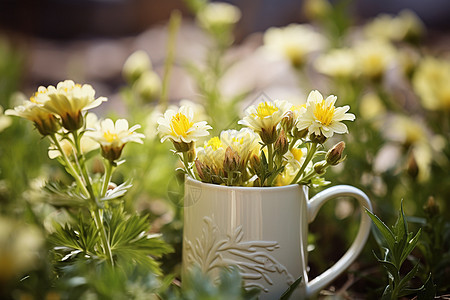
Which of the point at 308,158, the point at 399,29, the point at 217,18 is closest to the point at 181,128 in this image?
the point at 308,158

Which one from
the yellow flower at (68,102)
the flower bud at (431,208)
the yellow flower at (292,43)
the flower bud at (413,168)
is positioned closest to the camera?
the yellow flower at (68,102)

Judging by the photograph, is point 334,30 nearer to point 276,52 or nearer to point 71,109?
point 276,52

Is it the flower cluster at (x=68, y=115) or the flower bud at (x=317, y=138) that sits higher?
the flower cluster at (x=68, y=115)

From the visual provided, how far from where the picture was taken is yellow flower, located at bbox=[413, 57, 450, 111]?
73 cm

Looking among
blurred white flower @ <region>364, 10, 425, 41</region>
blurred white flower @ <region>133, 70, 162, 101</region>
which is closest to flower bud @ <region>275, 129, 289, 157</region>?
blurred white flower @ <region>133, 70, 162, 101</region>

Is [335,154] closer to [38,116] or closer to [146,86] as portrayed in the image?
[38,116]

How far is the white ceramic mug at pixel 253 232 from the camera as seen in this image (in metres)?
0.39

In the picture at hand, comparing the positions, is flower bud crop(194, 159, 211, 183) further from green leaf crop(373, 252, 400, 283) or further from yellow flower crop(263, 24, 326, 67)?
yellow flower crop(263, 24, 326, 67)

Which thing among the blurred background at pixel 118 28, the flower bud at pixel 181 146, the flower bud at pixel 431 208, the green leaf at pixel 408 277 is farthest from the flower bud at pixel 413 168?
the blurred background at pixel 118 28

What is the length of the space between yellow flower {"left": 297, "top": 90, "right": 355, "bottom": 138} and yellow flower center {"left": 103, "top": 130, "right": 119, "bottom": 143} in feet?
0.46

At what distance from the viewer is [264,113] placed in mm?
379

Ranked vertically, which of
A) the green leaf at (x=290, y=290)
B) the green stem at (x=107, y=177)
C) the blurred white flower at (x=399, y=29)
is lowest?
the green leaf at (x=290, y=290)

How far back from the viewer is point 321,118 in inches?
14.9

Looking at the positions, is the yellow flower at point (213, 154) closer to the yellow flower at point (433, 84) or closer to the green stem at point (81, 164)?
the green stem at point (81, 164)
